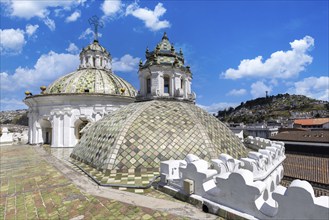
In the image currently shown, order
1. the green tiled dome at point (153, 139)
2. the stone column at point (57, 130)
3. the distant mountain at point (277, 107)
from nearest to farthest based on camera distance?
the green tiled dome at point (153, 139), the stone column at point (57, 130), the distant mountain at point (277, 107)

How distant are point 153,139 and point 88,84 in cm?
1894

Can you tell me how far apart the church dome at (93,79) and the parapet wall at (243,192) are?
20.4 metres

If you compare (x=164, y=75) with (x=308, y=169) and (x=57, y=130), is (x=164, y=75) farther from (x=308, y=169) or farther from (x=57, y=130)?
(x=308, y=169)

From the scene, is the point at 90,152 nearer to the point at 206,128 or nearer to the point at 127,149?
the point at 127,149

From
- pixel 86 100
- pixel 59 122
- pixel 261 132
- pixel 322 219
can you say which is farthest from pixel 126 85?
pixel 261 132

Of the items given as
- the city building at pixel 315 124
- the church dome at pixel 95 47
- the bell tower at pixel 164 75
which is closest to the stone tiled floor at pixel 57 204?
the bell tower at pixel 164 75

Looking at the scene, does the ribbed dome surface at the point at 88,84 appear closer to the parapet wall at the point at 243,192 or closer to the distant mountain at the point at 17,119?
the parapet wall at the point at 243,192

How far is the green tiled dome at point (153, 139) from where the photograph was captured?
8.81m

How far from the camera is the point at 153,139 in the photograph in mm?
9430

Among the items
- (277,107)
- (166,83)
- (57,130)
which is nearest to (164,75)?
(166,83)

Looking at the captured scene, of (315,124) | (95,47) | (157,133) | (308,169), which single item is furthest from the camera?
(315,124)

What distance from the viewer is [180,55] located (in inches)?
597

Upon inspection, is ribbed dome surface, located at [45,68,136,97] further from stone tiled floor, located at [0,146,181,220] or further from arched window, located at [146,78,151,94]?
stone tiled floor, located at [0,146,181,220]

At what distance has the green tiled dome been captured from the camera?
8812 mm
